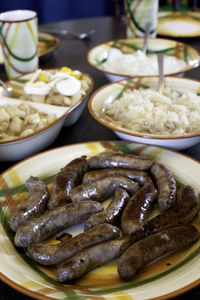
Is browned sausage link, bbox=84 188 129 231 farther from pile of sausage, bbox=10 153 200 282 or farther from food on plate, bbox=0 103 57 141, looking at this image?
food on plate, bbox=0 103 57 141

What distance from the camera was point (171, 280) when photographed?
1.00 meters

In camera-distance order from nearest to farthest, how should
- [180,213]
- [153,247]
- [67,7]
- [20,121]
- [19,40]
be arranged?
1. [153,247]
2. [180,213]
3. [20,121]
4. [19,40]
5. [67,7]

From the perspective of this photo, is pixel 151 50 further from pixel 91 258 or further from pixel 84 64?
pixel 91 258

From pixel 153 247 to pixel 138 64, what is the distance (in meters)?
1.70

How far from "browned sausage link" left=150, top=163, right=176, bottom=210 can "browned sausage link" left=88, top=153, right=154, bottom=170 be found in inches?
1.7

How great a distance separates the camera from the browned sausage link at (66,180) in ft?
4.36

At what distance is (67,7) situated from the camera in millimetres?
5871

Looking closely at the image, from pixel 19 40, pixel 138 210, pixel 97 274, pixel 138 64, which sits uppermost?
pixel 19 40

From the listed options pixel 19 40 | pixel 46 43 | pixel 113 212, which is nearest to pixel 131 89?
pixel 19 40

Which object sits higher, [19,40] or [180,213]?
[19,40]

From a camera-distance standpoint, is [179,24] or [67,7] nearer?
[179,24]

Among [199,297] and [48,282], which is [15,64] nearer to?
[48,282]

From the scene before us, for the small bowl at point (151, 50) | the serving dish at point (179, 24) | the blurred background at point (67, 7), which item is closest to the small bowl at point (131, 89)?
the small bowl at point (151, 50)

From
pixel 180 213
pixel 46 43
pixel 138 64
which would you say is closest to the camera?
pixel 180 213
